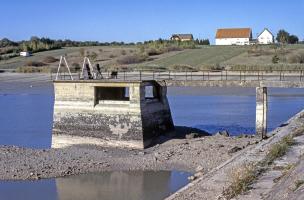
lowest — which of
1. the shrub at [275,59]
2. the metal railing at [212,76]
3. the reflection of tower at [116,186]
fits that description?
the reflection of tower at [116,186]

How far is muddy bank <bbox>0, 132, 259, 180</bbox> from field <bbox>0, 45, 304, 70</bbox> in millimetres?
43989

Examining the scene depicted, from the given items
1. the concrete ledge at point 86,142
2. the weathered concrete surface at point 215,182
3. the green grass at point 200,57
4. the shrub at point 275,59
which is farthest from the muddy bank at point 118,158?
the green grass at point 200,57

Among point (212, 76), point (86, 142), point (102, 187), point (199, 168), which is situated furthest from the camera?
point (212, 76)

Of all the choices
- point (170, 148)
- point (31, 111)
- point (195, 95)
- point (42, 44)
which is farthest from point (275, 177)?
point (42, 44)

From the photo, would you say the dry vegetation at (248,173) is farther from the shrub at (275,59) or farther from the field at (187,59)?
the shrub at (275,59)

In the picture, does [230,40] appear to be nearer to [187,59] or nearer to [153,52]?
[153,52]

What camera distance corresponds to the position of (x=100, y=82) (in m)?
32.5

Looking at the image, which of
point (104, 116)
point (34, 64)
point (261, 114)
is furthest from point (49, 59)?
point (261, 114)

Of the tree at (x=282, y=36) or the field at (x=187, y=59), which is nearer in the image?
the field at (x=187, y=59)

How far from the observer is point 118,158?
2866cm

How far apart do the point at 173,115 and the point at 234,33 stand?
103034 mm

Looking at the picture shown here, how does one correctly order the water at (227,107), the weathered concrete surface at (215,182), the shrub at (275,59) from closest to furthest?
the weathered concrete surface at (215,182) < the water at (227,107) < the shrub at (275,59)

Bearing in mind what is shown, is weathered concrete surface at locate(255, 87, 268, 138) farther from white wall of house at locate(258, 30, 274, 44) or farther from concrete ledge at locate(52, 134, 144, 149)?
white wall of house at locate(258, 30, 274, 44)

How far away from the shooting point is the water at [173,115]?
22.5 m
